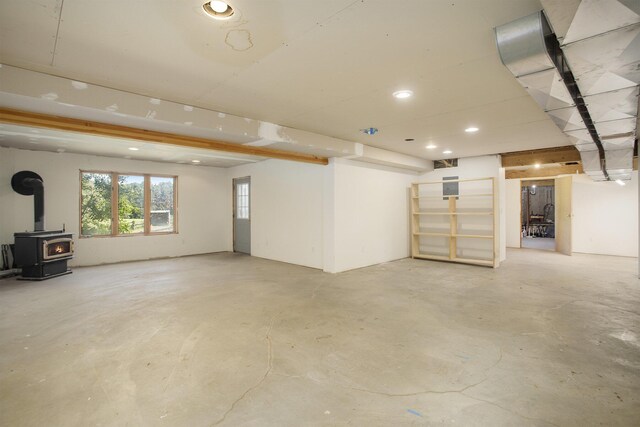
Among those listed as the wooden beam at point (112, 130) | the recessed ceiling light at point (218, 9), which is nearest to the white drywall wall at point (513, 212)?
the wooden beam at point (112, 130)

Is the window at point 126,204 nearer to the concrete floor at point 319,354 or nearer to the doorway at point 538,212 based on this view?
the concrete floor at point 319,354

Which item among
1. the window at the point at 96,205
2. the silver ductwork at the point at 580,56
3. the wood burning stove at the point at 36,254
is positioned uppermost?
the silver ductwork at the point at 580,56

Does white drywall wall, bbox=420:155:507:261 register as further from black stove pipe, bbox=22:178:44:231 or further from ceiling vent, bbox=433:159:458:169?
black stove pipe, bbox=22:178:44:231

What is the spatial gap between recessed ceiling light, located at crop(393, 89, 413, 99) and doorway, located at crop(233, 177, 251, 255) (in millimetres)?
5316

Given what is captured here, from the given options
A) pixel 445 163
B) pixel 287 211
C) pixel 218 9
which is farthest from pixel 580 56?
pixel 445 163

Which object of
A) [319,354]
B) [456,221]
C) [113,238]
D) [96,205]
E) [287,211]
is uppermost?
[96,205]

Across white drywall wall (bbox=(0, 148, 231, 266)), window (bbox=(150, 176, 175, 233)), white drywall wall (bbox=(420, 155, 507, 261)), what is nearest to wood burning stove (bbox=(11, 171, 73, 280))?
white drywall wall (bbox=(0, 148, 231, 266))

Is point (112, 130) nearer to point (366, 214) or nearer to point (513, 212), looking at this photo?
point (366, 214)

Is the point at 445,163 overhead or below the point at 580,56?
overhead

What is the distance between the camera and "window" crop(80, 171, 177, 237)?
6438 mm

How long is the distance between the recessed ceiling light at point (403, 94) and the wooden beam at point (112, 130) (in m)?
2.23

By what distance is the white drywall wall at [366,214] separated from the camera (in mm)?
5594

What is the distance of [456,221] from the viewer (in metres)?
6.80

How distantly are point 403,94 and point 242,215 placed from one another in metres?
5.96
